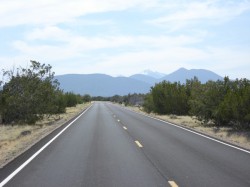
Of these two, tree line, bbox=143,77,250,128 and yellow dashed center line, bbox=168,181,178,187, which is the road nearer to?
yellow dashed center line, bbox=168,181,178,187

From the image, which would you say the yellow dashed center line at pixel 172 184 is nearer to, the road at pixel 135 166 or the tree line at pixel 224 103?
the road at pixel 135 166

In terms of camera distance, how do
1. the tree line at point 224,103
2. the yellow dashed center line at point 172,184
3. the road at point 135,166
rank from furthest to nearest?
the tree line at point 224,103 < the road at point 135,166 < the yellow dashed center line at point 172,184

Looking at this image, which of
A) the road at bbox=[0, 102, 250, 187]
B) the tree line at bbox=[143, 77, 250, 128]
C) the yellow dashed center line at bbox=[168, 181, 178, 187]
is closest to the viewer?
the yellow dashed center line at bbox=[168, 181, 178, 187]

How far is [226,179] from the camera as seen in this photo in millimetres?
9969

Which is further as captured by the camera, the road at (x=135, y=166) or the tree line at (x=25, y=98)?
the tree line at (x=25, y=98)

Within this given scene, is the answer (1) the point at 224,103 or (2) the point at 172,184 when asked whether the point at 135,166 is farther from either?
(1) the point at 224,103

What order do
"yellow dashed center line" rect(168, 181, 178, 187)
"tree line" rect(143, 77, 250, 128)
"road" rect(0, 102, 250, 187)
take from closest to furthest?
1. "yellow dashed center line" rect(168, 181, 178, 187)
2. "road" rect(0, 102, 250, 187)
3. "tree line" rect(143, 77, 250, 128)

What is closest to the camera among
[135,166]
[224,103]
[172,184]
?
[172,184]

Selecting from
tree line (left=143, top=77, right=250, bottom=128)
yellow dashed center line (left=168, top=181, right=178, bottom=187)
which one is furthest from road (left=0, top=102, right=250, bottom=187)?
tree line (left=143, top=77, right=250, bottom=128)

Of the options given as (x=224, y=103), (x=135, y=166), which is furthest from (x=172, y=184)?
(x=224, y=103)

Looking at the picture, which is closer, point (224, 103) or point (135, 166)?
point (135, 166)

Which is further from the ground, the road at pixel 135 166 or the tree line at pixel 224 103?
the tree line at pixel 224 103

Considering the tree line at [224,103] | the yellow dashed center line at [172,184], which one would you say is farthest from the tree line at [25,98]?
the yellow dashed center line at [172,184]

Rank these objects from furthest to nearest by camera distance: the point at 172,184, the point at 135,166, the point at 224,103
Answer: the point at 224,103
the point at 135,166
the point at 172,184
